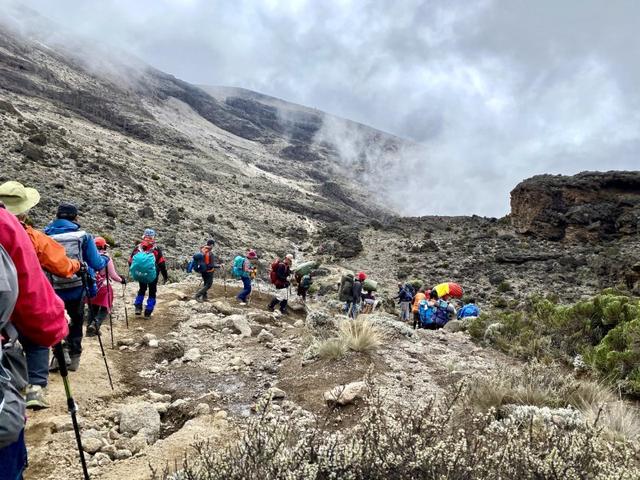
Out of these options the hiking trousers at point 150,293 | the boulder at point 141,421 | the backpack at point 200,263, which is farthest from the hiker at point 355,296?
the boulder at point 141,421

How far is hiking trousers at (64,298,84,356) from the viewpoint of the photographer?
482 cm

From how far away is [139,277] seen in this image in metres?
7.98

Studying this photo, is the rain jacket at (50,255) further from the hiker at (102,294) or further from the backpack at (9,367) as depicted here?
the hiker at (102,294)

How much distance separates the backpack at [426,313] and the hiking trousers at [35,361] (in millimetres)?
10578

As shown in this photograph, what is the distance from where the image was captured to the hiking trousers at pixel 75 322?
482 centimetres

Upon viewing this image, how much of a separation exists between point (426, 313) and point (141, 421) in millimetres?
9243

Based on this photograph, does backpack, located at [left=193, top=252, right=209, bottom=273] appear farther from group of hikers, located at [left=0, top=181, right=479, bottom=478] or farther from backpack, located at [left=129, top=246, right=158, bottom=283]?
backpack, located at [left=129, top=246, right=158, bottom=283]

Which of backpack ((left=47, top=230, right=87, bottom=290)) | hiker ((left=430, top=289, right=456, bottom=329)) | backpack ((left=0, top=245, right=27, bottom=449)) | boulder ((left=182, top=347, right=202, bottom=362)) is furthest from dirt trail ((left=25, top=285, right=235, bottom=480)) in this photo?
hiker ((left=430, top=289, right=456, bottom=329))

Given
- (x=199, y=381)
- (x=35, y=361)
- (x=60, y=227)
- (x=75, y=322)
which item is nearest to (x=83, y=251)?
(x=60, y=227)

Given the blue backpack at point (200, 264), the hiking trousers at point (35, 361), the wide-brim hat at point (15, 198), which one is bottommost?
the blue backpack at point (200, 264)

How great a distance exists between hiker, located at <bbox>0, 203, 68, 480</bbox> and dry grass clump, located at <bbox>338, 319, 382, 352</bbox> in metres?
4.19

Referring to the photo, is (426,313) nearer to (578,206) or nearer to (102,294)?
(102,294)

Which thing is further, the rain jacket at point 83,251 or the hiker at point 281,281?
the hiker at point 281,281

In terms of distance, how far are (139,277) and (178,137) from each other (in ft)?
227
